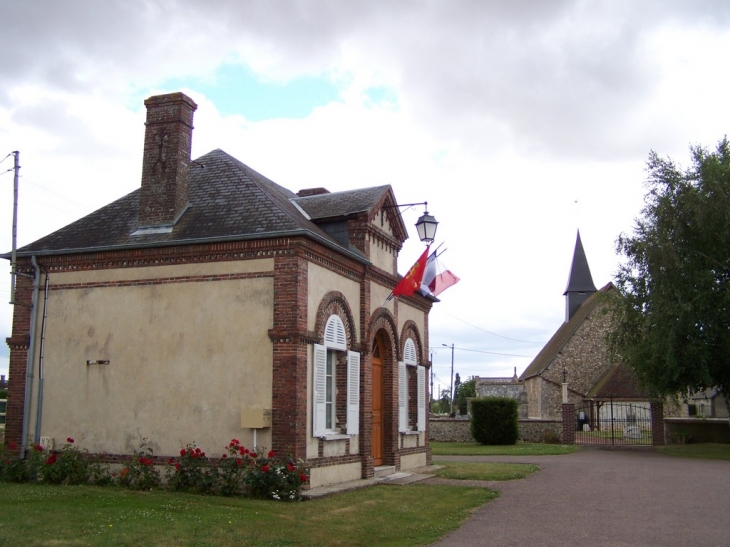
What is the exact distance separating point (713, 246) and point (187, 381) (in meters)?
20.2

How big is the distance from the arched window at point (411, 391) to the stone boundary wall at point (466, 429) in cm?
1445

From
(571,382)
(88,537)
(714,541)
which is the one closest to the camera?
(88,537)

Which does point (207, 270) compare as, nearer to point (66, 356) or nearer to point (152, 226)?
point (152, 226)

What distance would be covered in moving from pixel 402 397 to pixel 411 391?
77cm

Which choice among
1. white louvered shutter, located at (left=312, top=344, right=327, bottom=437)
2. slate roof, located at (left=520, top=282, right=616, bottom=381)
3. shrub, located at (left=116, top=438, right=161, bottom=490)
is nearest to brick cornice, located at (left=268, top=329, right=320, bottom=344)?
white louvered shutter, located at (left=312, top=344, right=327, bottom=437)

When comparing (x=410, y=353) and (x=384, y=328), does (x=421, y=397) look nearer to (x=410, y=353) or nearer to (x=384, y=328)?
(x=410, y=353)

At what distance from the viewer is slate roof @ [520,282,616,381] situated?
45.6 m

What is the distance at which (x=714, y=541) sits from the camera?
9.41 meters

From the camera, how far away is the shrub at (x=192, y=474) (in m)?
12.7

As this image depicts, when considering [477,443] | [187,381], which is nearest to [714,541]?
[187,381]

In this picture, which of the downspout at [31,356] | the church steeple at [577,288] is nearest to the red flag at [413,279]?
the downspout at [31,356]

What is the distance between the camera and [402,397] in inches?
749

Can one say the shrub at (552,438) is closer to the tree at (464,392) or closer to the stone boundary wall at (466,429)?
the stone boundary wall at (466,429)

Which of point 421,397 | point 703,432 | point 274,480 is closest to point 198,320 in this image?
point 274,480
